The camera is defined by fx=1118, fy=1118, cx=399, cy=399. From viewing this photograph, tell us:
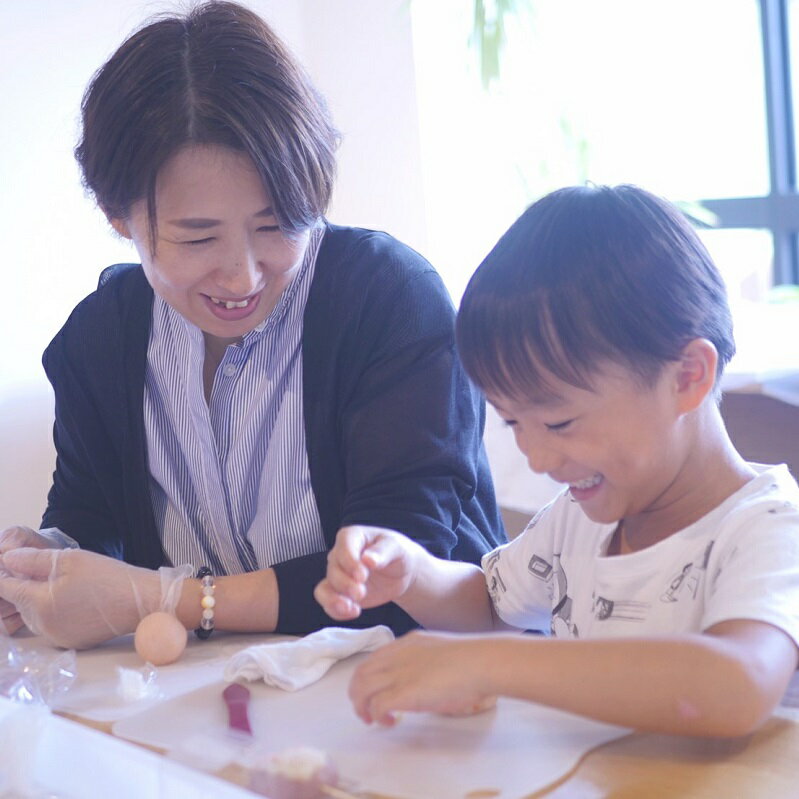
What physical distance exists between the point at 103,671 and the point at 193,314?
37 cm

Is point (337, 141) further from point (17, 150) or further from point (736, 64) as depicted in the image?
point (736, 64)

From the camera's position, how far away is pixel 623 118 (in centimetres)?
325

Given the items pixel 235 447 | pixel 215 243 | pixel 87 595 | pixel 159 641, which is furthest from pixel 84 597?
pixel 215 243

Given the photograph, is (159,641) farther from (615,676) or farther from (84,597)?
(615,676)

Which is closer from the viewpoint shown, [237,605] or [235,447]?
[237,605]

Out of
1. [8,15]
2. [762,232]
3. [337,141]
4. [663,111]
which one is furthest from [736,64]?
[337,141]

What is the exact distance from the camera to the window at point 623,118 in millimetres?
2721

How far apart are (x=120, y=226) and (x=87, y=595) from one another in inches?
15.2

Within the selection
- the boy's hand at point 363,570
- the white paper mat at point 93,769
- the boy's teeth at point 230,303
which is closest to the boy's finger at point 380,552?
the boy's hand at point 363,570

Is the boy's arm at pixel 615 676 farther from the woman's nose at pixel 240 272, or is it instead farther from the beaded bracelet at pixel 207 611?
the woman's nose at pixel 240 272

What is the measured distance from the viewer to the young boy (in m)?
0.72

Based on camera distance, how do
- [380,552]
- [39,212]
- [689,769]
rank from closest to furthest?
[689,769] < [380,552] < [39,212]

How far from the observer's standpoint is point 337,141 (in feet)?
3.87

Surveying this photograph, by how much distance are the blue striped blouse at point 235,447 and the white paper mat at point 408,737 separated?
1.02 feet
